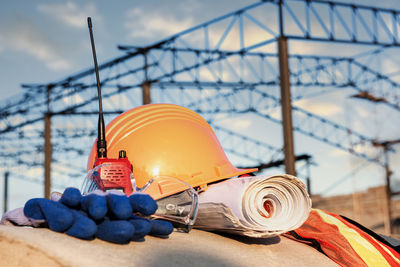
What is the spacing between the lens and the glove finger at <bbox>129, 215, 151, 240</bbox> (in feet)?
6.50

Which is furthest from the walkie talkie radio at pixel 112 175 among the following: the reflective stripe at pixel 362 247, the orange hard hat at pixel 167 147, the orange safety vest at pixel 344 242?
the reflective stripe at pixel 362 247

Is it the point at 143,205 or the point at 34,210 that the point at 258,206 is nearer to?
the point at 143,205

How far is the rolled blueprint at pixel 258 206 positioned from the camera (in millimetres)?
2330

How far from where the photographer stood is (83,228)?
6.10 feet

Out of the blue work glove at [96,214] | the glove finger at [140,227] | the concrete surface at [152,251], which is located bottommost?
the concrete surface at [152,251]

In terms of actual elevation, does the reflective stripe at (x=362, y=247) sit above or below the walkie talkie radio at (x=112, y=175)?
below

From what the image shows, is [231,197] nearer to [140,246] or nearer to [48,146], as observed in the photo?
[140,246]

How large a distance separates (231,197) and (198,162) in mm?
628

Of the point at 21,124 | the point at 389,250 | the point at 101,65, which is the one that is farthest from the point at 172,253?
the point at 21,124

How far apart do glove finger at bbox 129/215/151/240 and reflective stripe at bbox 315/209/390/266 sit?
1.24 m

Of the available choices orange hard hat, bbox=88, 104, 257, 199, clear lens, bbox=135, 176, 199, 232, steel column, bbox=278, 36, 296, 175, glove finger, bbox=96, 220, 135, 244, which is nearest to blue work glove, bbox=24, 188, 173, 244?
glove finger, bbox=96, 220, 135, 244

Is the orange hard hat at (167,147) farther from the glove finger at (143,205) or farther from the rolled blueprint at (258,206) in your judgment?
the glove finger at (143,205)

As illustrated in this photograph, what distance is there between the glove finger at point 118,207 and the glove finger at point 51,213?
0.52ft

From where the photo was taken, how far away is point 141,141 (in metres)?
2.96
